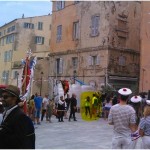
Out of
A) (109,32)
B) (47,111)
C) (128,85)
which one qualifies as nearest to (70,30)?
(109,32)

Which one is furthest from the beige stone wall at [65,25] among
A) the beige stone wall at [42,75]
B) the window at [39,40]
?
the window at [39,40]

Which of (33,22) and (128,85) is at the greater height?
(33,22)

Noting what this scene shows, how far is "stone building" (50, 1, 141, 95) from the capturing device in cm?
3209

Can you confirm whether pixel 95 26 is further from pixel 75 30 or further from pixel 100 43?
pixel 75 30

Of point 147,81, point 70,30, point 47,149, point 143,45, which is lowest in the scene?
point 47,149

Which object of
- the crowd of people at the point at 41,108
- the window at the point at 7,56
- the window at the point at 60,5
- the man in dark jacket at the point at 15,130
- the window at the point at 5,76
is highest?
the window at the point at 60,5

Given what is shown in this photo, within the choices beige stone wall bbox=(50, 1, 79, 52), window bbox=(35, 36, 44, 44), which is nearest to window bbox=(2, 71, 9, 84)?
window bbox=(35, 36, 44, 44)

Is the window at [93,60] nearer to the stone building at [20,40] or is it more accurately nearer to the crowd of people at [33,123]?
the stone building at [20,40]

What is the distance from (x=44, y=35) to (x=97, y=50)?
2428 cm

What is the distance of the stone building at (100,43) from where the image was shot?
3209cm

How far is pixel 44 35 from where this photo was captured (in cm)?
5591

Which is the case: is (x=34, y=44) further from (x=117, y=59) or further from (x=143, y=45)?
(x=143, y=45)

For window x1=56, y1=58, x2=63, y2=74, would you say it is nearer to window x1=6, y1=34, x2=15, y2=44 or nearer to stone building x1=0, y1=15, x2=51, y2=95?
stone building x1=0, y1=15, x2=51, y2=95

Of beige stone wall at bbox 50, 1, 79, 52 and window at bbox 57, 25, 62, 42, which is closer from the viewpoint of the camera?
beige stone wall at bbox 50, 1, 79, 52
